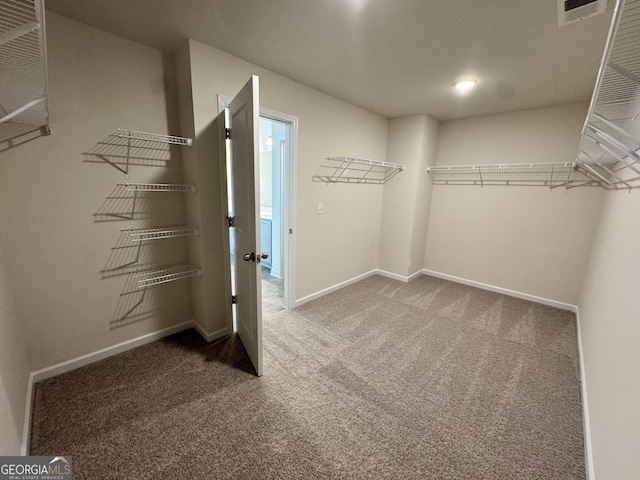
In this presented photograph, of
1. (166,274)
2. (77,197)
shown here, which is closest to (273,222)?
(166,274)

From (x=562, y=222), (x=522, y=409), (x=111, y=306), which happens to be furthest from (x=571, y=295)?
(x=111, y=306)

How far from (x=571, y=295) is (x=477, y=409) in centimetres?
251

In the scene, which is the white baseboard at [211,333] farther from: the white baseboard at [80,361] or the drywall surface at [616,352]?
the drywall surface at [616,352]

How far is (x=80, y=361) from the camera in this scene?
195cm

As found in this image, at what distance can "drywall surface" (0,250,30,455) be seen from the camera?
3.68 feet

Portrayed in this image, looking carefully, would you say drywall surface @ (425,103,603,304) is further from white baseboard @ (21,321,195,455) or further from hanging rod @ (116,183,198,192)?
white baseboard @ (21,321,195,455)

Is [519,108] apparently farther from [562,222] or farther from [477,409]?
[477,409]

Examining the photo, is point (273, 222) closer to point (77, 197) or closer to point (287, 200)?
point (287, 200)

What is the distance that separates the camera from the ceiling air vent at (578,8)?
93 centimetres

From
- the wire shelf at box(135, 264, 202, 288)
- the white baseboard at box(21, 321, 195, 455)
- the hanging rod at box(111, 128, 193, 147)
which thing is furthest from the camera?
the wire shelf at box(135, 264, 202, 288)

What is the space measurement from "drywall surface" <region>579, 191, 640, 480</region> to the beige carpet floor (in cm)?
23

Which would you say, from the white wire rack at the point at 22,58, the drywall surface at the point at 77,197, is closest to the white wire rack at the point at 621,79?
the white wire rack at the point at 22,58

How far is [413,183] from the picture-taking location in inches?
145

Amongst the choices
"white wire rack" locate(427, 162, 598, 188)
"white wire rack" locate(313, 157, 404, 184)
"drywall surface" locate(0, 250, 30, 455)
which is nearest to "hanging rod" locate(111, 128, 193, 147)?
"drywall surface" locate(0, 250, 30, 455)
